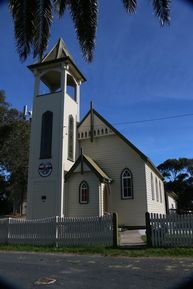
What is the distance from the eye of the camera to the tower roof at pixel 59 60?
27.2 metres

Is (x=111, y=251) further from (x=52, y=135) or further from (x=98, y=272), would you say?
(x=52, y=135)

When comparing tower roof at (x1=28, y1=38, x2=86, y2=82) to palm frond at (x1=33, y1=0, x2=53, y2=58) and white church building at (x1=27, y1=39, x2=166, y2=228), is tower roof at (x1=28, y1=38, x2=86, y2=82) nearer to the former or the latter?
white church building at (x1=27, y1=39, x2=166, y2=228)

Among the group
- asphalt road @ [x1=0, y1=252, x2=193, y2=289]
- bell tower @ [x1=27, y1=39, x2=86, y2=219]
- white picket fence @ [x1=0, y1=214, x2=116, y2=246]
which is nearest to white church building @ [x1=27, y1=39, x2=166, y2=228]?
bell tower @ [x1=27, y1=39, x2=86, y2=219]

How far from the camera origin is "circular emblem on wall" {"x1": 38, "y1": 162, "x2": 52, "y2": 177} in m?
25.1

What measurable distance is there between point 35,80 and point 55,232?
16.5 metres

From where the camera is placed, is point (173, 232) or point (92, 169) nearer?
point (173, 232)

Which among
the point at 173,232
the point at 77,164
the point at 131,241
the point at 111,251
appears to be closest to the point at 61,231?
the point at 111,251

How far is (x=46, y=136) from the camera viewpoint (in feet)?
86.3

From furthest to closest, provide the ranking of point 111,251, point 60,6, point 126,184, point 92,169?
point 126,184 < point 92,169 < point 111,251 < point 60,6

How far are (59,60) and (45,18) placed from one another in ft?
58.6

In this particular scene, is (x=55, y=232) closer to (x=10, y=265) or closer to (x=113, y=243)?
(x=113, y=243)

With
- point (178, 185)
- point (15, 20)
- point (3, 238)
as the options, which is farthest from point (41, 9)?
point (178, 185)

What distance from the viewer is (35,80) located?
92.7 ft

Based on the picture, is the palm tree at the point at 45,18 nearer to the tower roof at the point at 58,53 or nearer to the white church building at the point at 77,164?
the white church building at the point at 77,164
